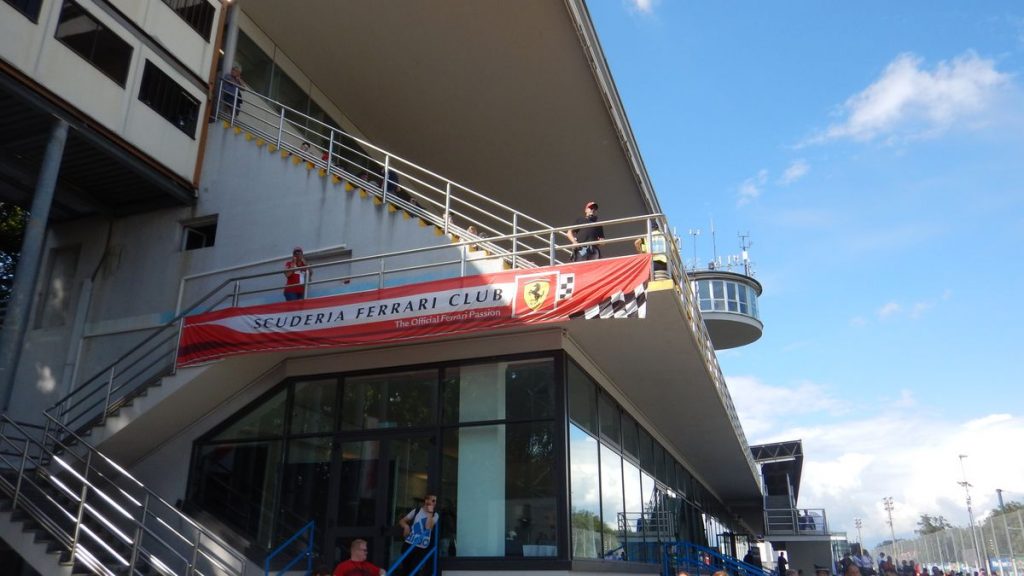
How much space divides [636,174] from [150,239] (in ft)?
40.8

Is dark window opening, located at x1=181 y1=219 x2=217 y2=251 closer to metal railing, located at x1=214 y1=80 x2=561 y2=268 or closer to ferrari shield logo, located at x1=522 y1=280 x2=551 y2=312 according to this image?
metal railing, located at x1=214 y1=80 x2=561 y2=268

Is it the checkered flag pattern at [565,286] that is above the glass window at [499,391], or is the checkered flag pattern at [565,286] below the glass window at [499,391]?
above

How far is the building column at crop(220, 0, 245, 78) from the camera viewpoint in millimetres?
16172

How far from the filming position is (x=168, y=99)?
1458 centimetres

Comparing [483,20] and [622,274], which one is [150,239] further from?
[622,274]

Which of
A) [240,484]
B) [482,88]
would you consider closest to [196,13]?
[482,88]

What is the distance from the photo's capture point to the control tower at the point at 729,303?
1506 inches

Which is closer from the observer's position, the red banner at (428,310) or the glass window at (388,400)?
the red banner at (428,310)

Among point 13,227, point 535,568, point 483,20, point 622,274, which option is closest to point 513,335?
point 622,274

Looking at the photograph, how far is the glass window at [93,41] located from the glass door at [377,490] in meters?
7.90

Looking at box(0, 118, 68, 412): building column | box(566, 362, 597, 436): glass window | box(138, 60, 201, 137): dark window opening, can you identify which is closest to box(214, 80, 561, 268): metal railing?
box(138, 60, 201, 137): dark window opening

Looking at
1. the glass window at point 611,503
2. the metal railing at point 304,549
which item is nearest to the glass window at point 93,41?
the metal railing at point 304,549

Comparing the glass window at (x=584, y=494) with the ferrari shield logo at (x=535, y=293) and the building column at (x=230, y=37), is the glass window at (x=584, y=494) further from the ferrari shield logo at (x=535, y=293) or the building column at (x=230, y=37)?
the building column at (x=230, y=37)

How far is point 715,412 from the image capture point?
16422mm
